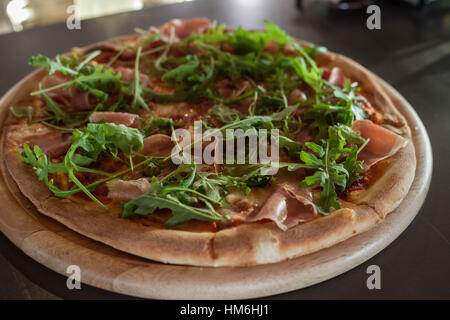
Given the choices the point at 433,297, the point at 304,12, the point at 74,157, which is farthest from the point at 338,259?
the point at 304,12

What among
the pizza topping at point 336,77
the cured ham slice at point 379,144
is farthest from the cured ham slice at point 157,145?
the pizza topping at point 336,77

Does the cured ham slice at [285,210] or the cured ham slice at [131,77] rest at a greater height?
the cured ham slice at [131,77]

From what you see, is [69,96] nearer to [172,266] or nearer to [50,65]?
[50,65]

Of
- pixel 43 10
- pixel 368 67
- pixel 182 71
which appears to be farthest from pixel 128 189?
pixel 43 10

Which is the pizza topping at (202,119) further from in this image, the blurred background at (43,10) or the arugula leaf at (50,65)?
the blurred background at (43,10)

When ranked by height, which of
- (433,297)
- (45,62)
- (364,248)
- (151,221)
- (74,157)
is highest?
(45,62)

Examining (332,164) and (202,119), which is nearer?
(332,164)

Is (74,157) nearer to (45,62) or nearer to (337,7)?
(45,62)
